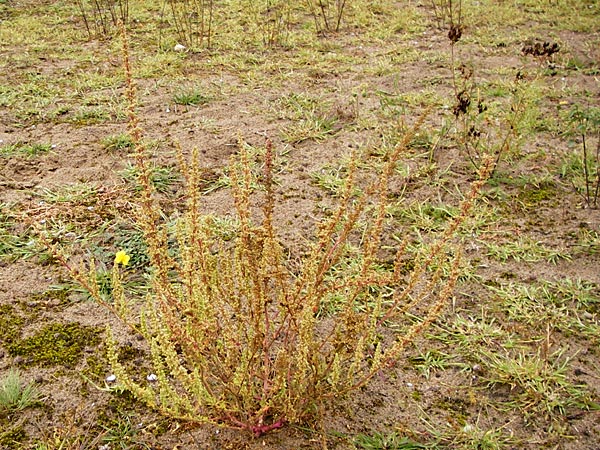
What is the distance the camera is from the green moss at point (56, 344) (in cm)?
240

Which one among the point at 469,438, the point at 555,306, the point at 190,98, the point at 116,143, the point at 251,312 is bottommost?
the point at 469,438

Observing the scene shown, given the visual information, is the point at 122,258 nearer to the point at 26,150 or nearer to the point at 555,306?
the point at 26,150

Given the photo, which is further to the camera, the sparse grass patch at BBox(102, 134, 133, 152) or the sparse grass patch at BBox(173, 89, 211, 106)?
the sparse grass patch at BBox(173, 89, 211, 106)

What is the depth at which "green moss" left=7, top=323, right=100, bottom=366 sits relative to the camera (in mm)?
2400

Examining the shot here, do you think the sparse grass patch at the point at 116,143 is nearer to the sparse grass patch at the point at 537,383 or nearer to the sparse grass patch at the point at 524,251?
the sparse grass patch at the point at 524,251

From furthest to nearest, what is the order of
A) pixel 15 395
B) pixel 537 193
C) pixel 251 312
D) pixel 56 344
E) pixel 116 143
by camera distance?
pixel 116 143 < pixel 537 193 < pixel 56 344 < pixel 15 395 < pixel 251 312

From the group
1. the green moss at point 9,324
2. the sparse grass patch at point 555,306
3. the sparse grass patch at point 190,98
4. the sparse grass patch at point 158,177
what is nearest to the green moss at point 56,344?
the green moss at point 9,324

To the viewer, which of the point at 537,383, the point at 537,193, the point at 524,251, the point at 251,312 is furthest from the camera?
the point at 537,193

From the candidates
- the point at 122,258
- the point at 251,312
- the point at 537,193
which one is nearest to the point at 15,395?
the point at 122,258

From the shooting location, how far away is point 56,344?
8.09ft

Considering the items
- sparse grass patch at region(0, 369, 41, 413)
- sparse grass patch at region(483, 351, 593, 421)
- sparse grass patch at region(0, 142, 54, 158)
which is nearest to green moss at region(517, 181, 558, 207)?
sparse grass patch at region(483, 351, 593, 421)

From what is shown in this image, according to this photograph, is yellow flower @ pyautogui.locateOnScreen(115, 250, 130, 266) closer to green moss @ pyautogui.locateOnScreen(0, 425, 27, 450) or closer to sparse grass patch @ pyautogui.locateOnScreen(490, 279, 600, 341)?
green moss @ pyautogui.locateOnScreen(0, 425, 27, 450)

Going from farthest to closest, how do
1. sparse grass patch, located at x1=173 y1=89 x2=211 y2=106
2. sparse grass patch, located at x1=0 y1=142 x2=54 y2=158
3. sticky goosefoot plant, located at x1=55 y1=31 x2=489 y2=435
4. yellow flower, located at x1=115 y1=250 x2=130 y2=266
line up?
sparse grass patch, located at x1=173 y1=89 x2=211 y2=106
sparse grass patch, located at x1=0 y1=142 x2=54 y2=158
yellow flower, located at x1=115 y1=250 x2=130 y2=266
sticky goosefoot plant, located at x1=55 y1=31 x2=489 y2=435

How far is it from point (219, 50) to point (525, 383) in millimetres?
4289
